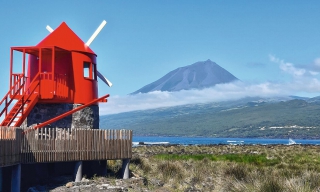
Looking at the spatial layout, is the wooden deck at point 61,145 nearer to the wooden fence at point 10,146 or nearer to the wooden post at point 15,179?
the wooden fence at point 10,146

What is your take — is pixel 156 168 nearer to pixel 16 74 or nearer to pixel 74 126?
pixel 74 126

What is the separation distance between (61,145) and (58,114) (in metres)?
2.77

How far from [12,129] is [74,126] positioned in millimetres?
5375

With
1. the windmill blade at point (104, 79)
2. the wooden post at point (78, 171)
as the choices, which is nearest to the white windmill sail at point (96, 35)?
the windmill blade at point (104, 79)

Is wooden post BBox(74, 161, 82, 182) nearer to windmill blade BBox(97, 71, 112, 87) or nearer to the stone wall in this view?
the stone wall

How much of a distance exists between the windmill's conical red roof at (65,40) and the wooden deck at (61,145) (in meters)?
4.51

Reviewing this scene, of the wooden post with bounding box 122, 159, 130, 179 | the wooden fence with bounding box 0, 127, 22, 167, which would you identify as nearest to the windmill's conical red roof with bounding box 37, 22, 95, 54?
the wooden post with bounding box 122, 159, 130, 179

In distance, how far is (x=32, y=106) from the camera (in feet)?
83.6

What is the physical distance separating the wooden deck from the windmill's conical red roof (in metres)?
4.51

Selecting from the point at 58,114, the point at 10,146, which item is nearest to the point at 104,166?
the point at 58,114

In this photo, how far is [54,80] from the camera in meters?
26.2

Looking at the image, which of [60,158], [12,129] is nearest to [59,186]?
[60,158]

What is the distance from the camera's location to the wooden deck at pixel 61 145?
70.7ft

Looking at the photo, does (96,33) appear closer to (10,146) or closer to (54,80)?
(54,80)
